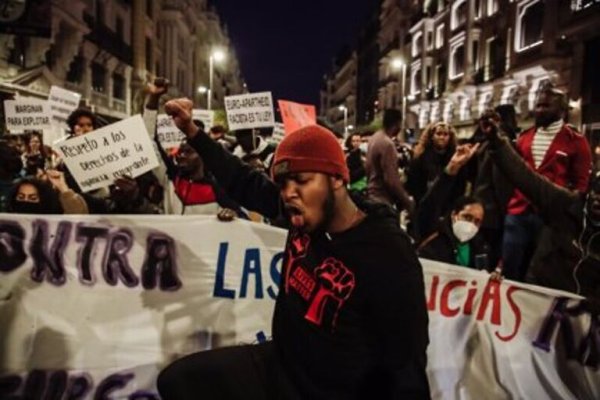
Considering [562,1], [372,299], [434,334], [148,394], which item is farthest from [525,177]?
[562,1]

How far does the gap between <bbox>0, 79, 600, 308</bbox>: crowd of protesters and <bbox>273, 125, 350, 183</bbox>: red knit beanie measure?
1.75 metres

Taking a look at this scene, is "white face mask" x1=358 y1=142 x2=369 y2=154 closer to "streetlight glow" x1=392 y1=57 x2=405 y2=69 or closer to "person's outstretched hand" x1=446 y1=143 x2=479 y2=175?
"person's outstretched hand" x1=446 y1=143 x2=479 y2=175

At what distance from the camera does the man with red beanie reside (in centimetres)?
220

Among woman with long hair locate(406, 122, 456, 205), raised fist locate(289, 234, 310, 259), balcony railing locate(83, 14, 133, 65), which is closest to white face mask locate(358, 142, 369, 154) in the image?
woman with long hair locate(406, 122, 456, 205)

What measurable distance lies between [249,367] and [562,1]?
96.7 ft

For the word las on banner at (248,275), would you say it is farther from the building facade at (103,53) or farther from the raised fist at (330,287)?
the raised fist at (330,287)

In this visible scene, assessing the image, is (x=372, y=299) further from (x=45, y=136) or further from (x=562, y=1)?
(x=562, y=1)

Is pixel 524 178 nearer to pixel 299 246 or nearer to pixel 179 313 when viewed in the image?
pixel 299 246

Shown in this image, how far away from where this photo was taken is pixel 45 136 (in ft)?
31.7

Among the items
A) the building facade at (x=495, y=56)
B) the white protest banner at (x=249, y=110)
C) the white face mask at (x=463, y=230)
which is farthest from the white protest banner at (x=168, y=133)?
the building facade at (x=495, y=56)

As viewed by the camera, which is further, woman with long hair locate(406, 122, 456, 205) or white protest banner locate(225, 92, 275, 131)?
white protest banner locate(225, 92, 275, 131)

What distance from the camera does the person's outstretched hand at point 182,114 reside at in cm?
331

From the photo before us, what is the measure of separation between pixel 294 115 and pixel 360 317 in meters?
5.39

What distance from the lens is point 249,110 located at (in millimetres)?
8492
